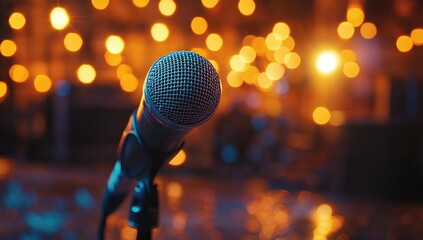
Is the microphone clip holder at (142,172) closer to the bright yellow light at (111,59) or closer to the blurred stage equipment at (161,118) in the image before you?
the blurred stage equipment at (161,118)

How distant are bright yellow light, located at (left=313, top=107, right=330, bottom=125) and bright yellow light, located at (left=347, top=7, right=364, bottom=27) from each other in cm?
211

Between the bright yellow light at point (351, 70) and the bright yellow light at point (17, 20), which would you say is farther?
the bright yellow light at point (351, 70)

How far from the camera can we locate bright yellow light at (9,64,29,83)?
37.6 feet

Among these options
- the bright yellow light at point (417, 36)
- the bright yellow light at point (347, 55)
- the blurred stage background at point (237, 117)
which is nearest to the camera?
the blurred stage background at point (237, 117)

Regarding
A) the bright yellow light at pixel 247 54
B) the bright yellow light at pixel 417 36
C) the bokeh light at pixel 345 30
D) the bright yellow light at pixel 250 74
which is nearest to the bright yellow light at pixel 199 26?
the bright yellow light at pixel 247 54

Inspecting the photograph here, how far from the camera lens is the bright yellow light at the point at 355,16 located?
1016 centimetres

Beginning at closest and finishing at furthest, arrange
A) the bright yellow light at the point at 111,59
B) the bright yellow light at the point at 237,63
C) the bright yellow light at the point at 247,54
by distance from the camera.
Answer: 1. the bright yellow light at the point at 111,59
2. the bright yellow light at the point at 237,63
3. the bright yellow light at the point at 247,54

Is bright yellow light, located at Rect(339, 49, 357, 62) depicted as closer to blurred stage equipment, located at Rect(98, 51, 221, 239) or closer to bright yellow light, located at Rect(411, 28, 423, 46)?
bright yellow light, located at Rect(411, 28, 423, 46)

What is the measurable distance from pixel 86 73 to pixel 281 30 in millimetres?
5043

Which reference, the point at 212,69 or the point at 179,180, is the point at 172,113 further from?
the point at 179,180

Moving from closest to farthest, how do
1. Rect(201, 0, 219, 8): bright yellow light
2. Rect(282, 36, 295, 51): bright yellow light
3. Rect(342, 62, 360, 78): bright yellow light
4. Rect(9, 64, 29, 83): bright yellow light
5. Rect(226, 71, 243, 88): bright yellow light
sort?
Rect(342, 62, 360, 78): bright yellow light, Rect(9, 64, 29, 83): bright yellow light, Rect(201, 0, 219, 8): bright yellow light, Rect(282, 36, 295, 51): bright yellow light, Rect(226, 71, 243, 88): bright yellow light

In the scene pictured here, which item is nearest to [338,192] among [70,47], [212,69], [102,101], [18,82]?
[212,69]

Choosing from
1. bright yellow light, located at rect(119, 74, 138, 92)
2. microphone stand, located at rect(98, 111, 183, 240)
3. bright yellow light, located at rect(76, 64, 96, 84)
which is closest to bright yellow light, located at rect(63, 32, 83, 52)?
bright yellow light, located at rect(76, 64, 96, 84)

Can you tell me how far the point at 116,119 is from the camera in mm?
10844
